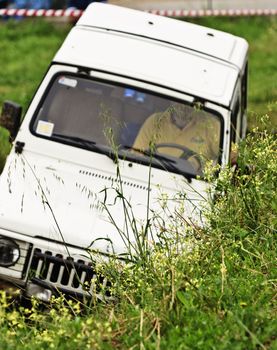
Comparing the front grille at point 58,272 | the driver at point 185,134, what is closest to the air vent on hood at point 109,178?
the driver at point 185,134

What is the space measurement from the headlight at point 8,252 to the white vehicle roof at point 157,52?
175cm

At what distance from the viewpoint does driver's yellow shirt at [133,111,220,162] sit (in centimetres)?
769

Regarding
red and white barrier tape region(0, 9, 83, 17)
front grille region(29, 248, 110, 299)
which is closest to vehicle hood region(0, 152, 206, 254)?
front grille region(29, 248, 110, 299)

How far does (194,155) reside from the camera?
25.1 ft

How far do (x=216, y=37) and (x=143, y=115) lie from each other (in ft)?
4.77

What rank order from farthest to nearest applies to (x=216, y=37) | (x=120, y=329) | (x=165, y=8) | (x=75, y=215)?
(x=165, y=8) → (x=216, y=37) → (x=75, y=215) → (x=120, y=329)

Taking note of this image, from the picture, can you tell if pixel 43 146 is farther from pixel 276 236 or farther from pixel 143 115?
pixel 276 236

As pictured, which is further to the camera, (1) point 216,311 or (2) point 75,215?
(2) point 75,215

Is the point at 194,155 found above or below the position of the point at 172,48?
below

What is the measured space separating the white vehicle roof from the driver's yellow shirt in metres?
0.19

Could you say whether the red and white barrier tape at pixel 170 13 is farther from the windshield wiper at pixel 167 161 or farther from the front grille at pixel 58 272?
the front grille at pixel 58 272

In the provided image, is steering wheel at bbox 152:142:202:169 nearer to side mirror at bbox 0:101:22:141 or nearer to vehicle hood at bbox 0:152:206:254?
vehicle hood at bbox 0:152:206:254

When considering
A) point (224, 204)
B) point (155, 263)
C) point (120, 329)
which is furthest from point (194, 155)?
point (120, 329)

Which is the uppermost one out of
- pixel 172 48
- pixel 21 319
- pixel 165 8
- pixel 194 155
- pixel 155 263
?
pixel 165 8
